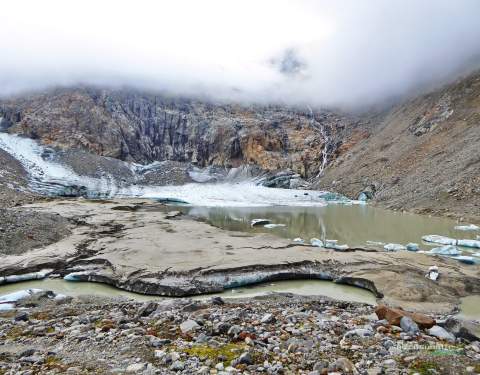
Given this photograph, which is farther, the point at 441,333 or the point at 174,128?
the point at 174,128

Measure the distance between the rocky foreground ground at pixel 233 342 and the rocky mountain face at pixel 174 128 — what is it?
225 ft

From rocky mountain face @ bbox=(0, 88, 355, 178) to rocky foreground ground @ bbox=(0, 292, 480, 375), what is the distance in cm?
6860

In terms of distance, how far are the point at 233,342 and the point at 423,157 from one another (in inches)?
1983

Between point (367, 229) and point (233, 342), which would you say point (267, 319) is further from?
point (367, 229)

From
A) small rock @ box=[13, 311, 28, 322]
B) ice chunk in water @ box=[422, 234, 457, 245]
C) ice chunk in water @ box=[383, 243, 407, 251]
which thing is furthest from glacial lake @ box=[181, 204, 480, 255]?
small rock @ box=[13, 311, 28, 322]

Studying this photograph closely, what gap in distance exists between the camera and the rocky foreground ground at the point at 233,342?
4.63 meters

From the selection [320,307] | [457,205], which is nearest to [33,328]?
[320,307]

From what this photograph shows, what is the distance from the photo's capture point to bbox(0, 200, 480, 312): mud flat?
11023 millimetres

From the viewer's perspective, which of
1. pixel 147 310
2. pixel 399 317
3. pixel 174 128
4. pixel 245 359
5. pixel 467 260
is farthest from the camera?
pixel 174 128

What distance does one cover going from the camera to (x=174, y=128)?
3433 inches

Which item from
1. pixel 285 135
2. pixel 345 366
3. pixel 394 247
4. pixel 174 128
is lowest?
pixel 394 247

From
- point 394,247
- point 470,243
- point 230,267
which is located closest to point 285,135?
point 470,243

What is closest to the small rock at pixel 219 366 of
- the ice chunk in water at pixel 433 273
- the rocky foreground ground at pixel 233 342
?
the rocky foreground ground at pixel 233 342

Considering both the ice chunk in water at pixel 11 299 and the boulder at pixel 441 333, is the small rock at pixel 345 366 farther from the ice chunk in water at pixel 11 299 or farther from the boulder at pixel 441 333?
the ice chunk in water at pixel 11 299
